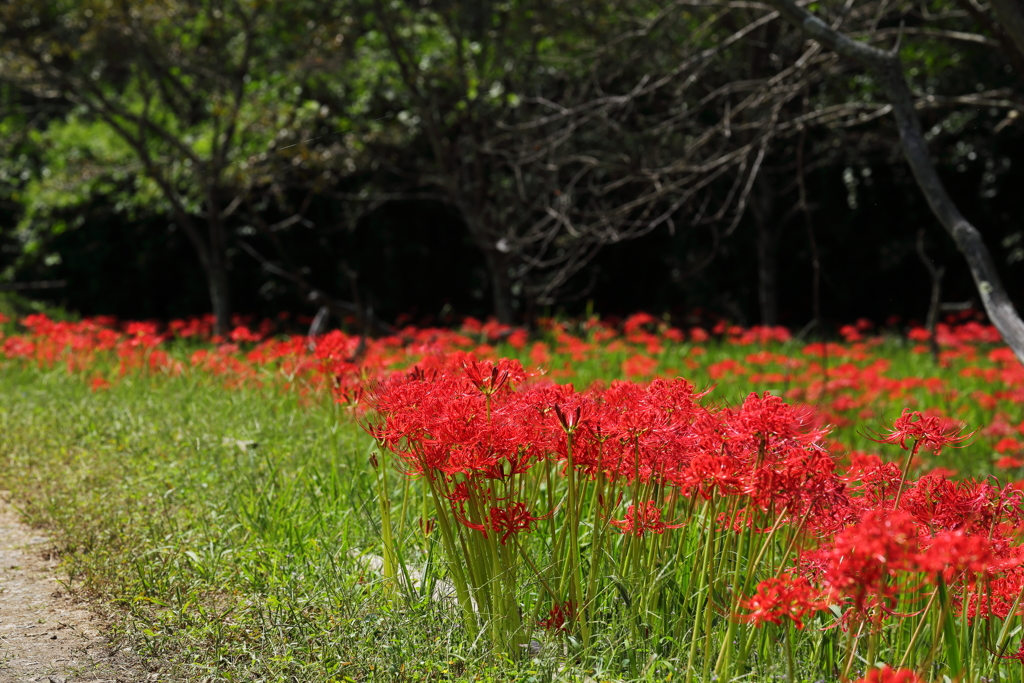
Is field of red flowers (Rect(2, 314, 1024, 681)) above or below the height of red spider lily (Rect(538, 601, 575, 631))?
above

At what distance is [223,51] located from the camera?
9906 mm

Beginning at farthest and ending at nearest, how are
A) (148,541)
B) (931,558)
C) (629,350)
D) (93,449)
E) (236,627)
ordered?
(629,350)
(93,449)
(148,541)
(236,627)
(931,558)

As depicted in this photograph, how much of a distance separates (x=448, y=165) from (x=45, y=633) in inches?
254

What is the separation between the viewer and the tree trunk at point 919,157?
11.5ft

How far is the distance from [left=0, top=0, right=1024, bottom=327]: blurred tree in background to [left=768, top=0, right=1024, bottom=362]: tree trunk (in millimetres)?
2425

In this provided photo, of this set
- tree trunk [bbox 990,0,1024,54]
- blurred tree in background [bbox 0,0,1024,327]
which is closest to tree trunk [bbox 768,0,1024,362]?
tree trunk [bbox 990,0,1024,54]

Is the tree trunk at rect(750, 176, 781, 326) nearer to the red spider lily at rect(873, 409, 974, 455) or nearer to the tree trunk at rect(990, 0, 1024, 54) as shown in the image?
the tree trunk at rect(990, 0, 1024, 54)

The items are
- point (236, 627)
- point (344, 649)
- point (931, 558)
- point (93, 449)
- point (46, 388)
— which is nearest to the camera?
point (931, 558)

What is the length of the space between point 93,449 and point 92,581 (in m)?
1.66

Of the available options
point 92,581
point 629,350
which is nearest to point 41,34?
point 629,350

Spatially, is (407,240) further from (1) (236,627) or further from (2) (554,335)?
(1) (236,627)

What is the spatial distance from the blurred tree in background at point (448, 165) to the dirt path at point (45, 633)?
3.96 m

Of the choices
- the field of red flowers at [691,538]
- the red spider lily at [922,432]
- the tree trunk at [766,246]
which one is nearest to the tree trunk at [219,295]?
the tree trunk at [766,246]

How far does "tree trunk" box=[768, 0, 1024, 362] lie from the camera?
11.5ft
